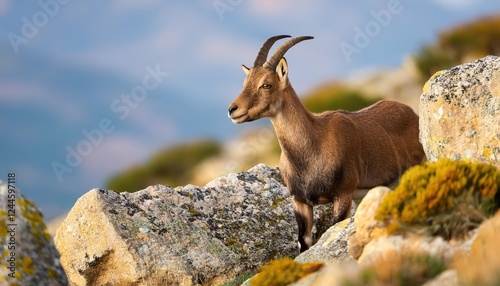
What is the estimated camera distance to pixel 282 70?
13.3 meters

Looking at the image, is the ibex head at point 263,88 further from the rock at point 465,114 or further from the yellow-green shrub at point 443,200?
the yellow-green shrub at point 443,200

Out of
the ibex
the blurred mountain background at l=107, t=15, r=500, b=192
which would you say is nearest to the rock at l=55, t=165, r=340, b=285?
the ibex

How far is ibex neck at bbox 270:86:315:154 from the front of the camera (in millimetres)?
13492

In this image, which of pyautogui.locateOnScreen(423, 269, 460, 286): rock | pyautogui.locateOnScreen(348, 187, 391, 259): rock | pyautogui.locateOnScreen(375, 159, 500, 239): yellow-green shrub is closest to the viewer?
pyautogui.locateOnScreen(423, 269, 460, 286): rock

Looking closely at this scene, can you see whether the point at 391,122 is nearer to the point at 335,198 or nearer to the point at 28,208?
the point at 335,198

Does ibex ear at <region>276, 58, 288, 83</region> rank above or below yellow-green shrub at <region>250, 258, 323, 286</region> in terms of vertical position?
above

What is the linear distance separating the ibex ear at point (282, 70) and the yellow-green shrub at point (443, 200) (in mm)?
4060

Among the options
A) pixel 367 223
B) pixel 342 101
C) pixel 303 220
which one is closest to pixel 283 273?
pixel 367 223

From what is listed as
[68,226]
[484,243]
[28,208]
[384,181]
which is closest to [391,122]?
[384,181]

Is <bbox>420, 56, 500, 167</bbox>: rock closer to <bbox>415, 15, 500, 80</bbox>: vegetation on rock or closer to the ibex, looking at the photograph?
the ibex

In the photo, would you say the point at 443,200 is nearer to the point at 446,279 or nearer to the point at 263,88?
the point at 446,279

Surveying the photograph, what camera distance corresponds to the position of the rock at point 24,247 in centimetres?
849

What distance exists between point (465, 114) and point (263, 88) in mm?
3217

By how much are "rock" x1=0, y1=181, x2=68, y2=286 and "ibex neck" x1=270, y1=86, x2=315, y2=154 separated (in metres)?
5.36
